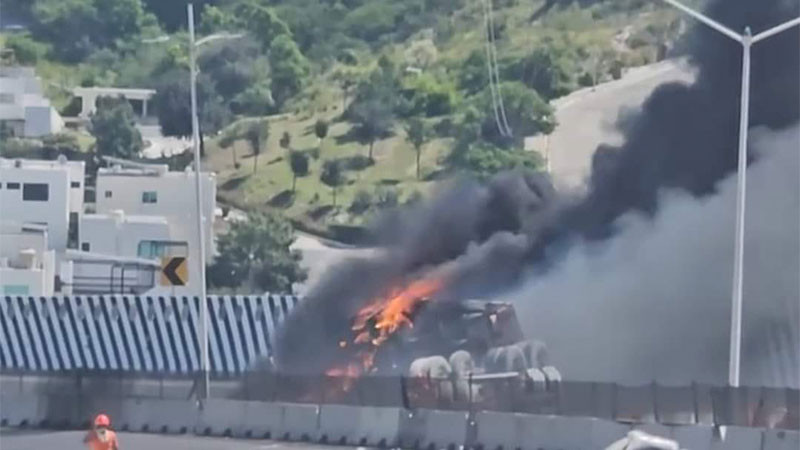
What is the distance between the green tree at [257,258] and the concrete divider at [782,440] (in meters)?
41.1

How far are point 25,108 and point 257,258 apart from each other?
758 inches

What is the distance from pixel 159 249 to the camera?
67.9 metres

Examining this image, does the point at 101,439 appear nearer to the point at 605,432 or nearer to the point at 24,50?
the point at 605,432

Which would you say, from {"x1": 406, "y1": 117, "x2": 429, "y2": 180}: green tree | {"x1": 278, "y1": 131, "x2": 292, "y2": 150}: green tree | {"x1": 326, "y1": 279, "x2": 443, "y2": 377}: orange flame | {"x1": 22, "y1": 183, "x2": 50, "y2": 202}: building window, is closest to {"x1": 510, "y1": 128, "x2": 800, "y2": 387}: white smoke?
{"x1": 326, "y1": 279, "x2": 443, "y2": 377}: orange flame

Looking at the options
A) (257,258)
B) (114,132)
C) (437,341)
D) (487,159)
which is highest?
(114,132)

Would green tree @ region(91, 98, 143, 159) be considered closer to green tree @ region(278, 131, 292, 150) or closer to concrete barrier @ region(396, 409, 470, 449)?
green tree @ region(278, 131, 292, 150)

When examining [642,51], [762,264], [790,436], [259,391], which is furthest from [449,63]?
[790,436]

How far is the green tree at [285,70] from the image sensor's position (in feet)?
310

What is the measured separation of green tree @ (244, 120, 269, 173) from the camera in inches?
3454

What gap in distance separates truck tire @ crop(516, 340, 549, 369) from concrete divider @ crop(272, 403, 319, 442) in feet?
40.8

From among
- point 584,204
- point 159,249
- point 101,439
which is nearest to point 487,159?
point 159,249

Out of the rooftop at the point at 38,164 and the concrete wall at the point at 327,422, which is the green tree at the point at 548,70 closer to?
the rooftop at the point at 38,164

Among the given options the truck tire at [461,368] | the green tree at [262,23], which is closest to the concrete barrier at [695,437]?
the truck tire at [461,368]

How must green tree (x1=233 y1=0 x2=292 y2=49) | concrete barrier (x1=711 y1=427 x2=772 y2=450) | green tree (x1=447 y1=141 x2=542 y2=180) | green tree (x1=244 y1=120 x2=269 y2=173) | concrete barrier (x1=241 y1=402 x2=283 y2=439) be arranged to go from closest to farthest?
concrete barrier (x1=711 y1=427 x2=772 y2=450)
concrete barrier (x1=241 y1=402 x2=283 y2=439)
green tree (x1=447 y1=141 x2=542 y2=180)
green tree (x1=244 y1=120 x2=269 y2=173)
green tree (x1=233 y1=0 x2=292 y2=49)
